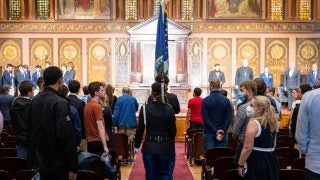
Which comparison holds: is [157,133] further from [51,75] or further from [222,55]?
[222,55]

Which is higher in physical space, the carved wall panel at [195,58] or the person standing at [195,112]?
the carved wall panel at [195,58]

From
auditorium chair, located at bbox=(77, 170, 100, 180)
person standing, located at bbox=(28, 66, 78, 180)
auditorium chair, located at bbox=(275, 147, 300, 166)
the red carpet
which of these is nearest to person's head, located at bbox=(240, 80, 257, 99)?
auditorium chair, located at bbox=(275, 147, 300, 166)

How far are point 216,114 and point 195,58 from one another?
1698 centimetres

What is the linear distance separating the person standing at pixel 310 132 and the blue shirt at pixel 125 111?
7.63 meters

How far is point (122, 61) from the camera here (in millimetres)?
27219

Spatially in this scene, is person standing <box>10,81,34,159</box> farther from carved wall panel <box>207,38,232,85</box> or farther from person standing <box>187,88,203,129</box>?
carved wall panel <box>207,38,232,85</box>

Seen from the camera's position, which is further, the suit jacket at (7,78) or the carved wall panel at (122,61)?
the carved wall panel at (122,61)

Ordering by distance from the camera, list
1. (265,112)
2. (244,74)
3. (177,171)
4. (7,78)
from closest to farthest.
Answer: (265,112)
(177,171)
(7,78)
(244,74)

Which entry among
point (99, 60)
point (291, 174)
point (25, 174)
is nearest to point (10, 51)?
point (99, 60)

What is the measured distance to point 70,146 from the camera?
5863mm

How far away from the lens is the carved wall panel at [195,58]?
1064 inches

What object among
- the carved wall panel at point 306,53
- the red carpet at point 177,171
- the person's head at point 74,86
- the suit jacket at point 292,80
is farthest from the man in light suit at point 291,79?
the person's head at point 74,86

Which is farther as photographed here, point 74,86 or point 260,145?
point 74,86

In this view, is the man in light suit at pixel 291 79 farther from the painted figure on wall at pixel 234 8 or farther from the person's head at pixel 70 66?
the person's head at pixel 70 66
